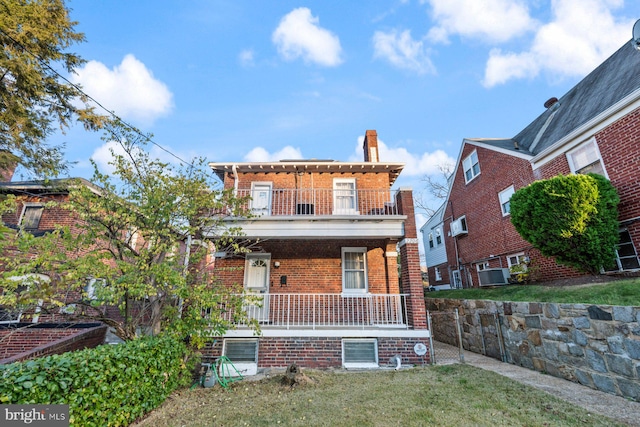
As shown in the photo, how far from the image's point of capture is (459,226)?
14.0 metres

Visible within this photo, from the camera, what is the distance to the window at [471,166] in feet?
44.2

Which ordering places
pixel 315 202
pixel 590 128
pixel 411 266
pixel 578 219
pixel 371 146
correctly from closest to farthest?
pixel 578 219, pixel 411 266, pixel 590 128, pixel 315 202, pixel 371 146

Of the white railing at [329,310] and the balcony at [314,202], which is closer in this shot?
the white railing at [329,310]

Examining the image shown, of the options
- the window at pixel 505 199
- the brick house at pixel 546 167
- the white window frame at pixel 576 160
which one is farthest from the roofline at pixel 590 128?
the window at pixel 505 199

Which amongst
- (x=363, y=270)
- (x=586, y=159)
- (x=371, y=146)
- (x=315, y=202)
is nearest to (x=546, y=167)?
(x=586, y=159)

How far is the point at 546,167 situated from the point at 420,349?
7.74 metres

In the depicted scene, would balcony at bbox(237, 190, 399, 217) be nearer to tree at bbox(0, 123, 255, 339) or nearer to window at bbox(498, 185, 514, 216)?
tree at bbox(0, 123, 255, 339)

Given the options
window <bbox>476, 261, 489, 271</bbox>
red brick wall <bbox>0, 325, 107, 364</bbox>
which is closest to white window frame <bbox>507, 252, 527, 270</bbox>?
window <bbox>476, 261, 489, 271</bbox>

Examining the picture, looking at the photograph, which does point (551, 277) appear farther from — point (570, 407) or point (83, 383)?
point (83, 383)

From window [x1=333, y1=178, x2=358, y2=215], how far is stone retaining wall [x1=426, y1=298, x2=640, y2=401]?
4.89 m

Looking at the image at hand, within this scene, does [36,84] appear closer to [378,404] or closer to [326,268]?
[326,268]

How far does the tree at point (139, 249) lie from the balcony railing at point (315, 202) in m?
3.45

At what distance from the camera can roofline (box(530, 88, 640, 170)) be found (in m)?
7.05

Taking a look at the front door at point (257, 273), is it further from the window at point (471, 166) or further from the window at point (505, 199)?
the window at point (471, 166)
